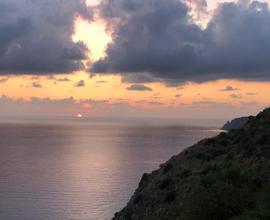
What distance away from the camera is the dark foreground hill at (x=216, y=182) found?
22359 millimetres

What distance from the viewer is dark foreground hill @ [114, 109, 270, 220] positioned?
2236 centimetres

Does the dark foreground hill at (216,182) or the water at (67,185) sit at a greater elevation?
the dark foreground hill at (216,182)

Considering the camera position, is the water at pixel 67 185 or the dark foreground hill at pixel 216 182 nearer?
the dark foreground hill at pixel 216 182

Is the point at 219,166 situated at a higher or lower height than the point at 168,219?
higher

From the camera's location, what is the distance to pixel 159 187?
44000 millimetres

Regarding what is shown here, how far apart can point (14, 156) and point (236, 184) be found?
182 meters

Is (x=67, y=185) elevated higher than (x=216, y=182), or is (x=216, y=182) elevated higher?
(x=216, y=182)

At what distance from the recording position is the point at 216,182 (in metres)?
24.5

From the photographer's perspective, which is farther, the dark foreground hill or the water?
the water

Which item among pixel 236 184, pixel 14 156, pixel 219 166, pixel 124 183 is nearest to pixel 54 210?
pixel 124 183

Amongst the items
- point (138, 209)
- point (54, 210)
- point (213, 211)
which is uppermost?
point (213, 211)

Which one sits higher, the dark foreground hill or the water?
the dark foreground hill

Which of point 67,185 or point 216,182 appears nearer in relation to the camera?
point 216,182

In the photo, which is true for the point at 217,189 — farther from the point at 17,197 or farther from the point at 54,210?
the point at 17,197
